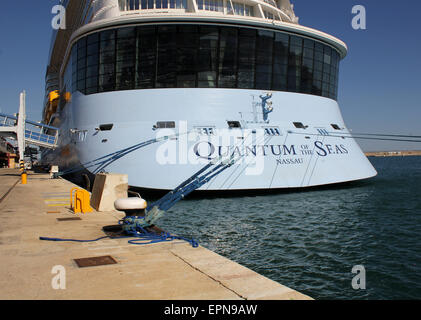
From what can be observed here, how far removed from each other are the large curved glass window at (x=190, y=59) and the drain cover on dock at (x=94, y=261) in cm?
1812

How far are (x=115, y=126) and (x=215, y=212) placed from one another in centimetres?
988

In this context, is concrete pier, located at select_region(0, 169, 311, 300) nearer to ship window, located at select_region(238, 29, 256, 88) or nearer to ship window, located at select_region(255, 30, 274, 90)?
ship window, located at select_region(238, 29, 256, 88)

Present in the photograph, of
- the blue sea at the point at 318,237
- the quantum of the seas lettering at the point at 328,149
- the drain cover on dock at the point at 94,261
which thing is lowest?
the blue sea at the point at 318,237

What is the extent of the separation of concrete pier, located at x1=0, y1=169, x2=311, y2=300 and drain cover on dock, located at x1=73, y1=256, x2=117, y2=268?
0.13m

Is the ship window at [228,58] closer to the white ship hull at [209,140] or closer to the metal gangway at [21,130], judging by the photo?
the white ship hull at [209,140]

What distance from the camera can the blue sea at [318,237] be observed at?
917 cm

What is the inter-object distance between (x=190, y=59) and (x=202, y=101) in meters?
3.06

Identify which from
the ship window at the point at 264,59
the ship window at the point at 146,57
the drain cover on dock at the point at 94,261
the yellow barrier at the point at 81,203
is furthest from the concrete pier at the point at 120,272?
the ship window at the point at 264,59

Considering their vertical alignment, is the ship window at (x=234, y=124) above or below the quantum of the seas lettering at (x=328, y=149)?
above

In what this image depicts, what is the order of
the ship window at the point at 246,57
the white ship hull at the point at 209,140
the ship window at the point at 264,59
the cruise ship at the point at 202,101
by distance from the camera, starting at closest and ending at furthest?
the white ship hull at the point at 209,140, the cruise ship at the point at 202,101, the ship window at the point at 246,57, the ship window at the point at 264,59

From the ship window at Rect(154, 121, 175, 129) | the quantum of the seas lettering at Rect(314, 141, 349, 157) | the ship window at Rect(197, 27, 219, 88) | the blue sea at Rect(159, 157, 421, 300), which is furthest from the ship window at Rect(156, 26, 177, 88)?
the quantum of the seas lettering at Rect(314, 141, 349, 157)

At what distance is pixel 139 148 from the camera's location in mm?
23516
